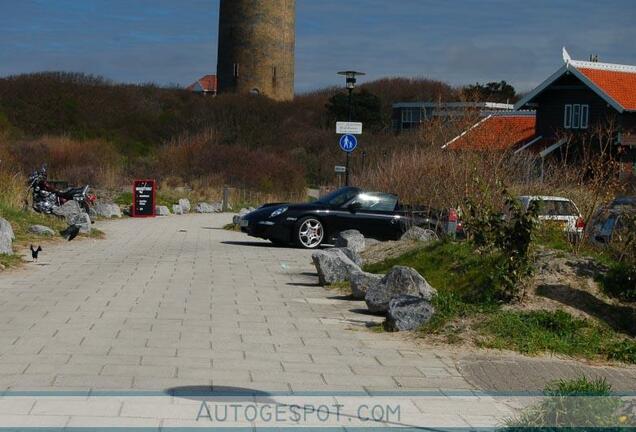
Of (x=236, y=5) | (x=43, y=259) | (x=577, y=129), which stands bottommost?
(x=43, y=259)

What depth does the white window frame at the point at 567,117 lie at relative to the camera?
43156 millimetres

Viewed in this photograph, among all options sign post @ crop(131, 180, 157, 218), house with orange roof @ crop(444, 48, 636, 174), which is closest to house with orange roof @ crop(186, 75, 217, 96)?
house with orange roof @ crop(444, 48, 636, 174)

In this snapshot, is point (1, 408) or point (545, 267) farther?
point (545, 267)

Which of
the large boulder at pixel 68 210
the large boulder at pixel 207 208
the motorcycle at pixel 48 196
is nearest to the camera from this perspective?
the large boulder at pixel 68 210

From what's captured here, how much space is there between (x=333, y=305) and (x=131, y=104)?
2261 inches

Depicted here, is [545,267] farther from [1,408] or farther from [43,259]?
[43,259]

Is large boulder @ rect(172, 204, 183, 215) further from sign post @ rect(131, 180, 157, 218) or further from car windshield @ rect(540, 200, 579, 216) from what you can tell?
car windshield @ rect(540, 200, 579, 216)

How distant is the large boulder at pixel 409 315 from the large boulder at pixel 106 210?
20.0 metres

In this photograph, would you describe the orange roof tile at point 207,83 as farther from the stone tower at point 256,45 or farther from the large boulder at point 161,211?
the large boulder at point 161,211

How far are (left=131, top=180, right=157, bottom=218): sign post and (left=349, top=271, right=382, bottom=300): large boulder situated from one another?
62.0ft

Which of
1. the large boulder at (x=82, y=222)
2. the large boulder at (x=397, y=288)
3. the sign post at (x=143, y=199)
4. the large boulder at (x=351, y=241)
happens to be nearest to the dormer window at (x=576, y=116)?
the sign post at (x=143, y=199)

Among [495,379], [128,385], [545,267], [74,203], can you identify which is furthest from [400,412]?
[74,203]

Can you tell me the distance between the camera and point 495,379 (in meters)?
7.87

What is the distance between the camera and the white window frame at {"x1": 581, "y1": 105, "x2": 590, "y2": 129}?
42281 millimetres
